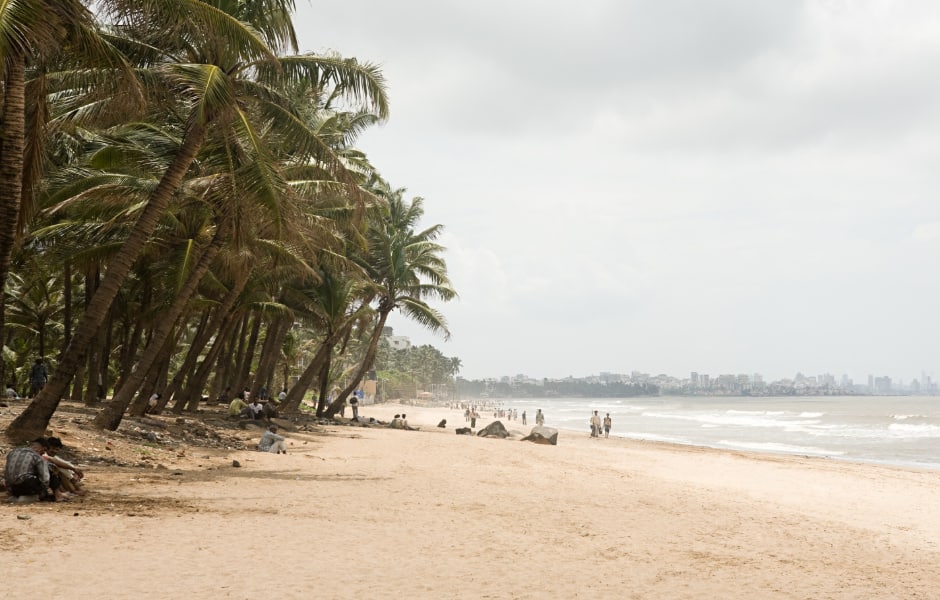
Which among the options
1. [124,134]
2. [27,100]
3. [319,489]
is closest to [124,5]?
[27,100]

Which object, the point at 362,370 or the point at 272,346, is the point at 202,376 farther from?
the point at 362,370

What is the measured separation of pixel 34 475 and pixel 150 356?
6.48 m

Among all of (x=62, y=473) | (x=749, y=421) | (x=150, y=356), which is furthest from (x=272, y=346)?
(x=749, y=421)

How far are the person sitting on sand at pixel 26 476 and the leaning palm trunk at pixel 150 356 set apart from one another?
231 inches

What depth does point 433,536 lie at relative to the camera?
763 cm

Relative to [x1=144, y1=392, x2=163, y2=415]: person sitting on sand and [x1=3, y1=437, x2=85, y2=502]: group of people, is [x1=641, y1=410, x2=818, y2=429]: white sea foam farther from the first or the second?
[x1=3, y1=437, x2=85, y2=502]: group of people

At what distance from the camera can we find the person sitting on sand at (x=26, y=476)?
7523 millimetres

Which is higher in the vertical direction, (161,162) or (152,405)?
(161,162)

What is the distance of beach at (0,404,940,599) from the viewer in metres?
5.72

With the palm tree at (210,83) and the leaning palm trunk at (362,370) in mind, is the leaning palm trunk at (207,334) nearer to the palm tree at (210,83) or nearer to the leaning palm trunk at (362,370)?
the palm tree at (210,83)

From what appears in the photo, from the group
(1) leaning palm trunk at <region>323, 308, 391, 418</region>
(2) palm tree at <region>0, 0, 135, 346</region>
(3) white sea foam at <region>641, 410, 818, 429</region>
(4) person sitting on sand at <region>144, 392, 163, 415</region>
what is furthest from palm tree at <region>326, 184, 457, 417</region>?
(3) white sea foam at <region>641, 410, 818, 429</region>

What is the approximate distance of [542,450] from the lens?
22.6m

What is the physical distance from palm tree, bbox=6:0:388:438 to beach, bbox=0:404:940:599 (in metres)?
2.11

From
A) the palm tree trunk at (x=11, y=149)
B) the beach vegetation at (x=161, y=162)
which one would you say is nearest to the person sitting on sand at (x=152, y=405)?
the beach vegetation at (x=161, y=162)
